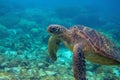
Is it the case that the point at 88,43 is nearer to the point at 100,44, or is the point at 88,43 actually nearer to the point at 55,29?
the point at 100,44

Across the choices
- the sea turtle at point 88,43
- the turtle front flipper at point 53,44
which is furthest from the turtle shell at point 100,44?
the turtle front flipper at point 53,44

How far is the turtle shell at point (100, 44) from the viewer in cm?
566

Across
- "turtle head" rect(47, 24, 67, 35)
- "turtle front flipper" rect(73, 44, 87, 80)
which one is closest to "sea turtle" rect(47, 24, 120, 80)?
"turtle head" rect(47, 24, 67, 35)

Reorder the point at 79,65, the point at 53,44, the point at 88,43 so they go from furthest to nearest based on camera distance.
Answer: the point at 53,44, the point at 88,43, the point at 79,65

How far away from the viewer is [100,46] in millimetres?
5742

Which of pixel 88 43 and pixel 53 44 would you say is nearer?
pixel 88 43

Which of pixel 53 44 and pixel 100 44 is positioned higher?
pixel 53 44

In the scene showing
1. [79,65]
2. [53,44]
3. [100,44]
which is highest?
[53,44]

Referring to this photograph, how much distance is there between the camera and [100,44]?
19.0 ft

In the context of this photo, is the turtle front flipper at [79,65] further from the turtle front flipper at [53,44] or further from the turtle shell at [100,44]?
the turtle front flipper at [53,44]

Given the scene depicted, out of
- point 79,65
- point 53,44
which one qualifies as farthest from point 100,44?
A: point 53,44

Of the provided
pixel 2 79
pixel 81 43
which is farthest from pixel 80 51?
pixel 2 79

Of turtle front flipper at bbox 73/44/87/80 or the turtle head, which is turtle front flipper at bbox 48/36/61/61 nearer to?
the turtle head

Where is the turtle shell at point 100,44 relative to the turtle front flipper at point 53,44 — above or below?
below
